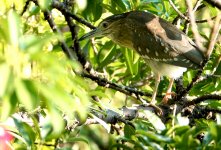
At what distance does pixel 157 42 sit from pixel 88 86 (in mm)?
2360

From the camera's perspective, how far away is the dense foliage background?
1048 mm

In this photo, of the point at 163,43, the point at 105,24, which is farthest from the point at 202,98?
the point at 105,24

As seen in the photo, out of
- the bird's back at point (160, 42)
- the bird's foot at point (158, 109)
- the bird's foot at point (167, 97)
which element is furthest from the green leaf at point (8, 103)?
the bird's back at point (160, 42)

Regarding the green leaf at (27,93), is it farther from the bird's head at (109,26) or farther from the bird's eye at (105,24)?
the bird's eye at (105,24)

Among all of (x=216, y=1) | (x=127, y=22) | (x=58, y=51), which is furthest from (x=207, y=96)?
(x=127, y=22)

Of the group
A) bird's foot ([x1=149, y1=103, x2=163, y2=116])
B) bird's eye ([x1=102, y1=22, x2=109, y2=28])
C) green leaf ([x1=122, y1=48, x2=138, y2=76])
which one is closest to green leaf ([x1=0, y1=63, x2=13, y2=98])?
bird's foot ([x1=149, y1=103, x2=163, y2=116])

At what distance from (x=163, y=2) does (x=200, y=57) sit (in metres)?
0.43

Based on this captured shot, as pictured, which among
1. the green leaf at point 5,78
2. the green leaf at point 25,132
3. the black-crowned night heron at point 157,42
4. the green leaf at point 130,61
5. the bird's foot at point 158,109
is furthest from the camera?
the black-crowned night heron at point 157,42

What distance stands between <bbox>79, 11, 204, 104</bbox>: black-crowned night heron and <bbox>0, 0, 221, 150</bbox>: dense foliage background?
0.07m

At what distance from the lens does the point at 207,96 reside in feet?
8.52

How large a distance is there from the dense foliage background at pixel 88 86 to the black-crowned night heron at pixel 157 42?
0.07m

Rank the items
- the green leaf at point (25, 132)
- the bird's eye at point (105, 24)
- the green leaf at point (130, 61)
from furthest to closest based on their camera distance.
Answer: the bird's eye at point (105, 24)
the green leaf at point (130, 61)
the green leaf at point (25, 132)

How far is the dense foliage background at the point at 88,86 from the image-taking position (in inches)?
41.3

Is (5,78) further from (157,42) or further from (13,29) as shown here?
(157,42)
